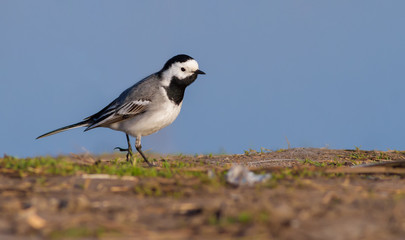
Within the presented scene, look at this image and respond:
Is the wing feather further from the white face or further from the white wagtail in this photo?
the white face

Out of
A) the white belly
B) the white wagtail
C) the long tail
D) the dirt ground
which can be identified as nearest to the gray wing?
the white wagtail

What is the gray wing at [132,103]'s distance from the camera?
8.55 metres

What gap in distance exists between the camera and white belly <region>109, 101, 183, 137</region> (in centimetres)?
843

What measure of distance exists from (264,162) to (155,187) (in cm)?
456

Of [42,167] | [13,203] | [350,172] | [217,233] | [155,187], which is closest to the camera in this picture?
[217,233]

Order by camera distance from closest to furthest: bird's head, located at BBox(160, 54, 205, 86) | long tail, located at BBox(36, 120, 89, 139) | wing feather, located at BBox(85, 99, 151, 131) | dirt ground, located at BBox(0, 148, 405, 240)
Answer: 1. dirt ground, located at BBox(0, 148, 405, 240)
2. wing feather, located at BBox(85, 99, 151, 131)
3. bird's head, located at BBox(160, 54, 205, 86)
4. long tail, located at BBox(36, 120, 89, 139)

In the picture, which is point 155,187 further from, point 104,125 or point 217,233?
point 104,125

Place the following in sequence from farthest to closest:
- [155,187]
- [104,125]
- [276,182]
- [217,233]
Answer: [104,125]
[276,182]
[155,187]
[217,233]

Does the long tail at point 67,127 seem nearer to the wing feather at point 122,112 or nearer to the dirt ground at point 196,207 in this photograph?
the wing feather at point 122,112

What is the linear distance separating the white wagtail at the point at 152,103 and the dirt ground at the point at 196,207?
279 cm

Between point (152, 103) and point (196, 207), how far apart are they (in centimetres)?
470

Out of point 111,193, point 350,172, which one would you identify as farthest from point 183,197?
point 350,172

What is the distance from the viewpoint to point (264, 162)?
29.5 feet

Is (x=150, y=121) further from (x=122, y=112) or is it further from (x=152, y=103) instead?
(x=122, y=112)
